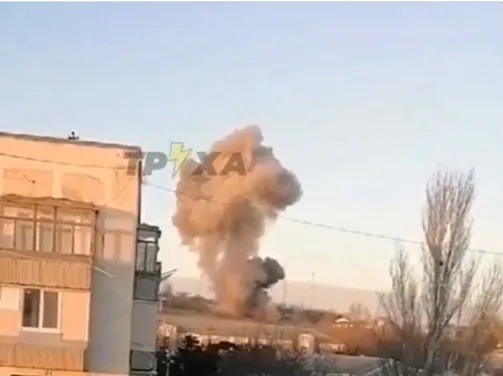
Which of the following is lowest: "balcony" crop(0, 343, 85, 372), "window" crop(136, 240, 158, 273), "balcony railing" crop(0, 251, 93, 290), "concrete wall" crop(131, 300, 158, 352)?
"balcony" crop(0, 343, 85, 372)

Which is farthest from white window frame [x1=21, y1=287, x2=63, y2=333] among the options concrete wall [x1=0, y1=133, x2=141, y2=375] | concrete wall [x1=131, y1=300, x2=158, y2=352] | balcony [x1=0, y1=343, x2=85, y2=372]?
concrete wall [x1=131, y1=300, x2=158, y2=352]

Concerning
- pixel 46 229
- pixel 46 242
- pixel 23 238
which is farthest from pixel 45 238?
pixel 23 238

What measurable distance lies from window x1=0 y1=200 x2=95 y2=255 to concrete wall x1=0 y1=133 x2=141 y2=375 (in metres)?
0.41

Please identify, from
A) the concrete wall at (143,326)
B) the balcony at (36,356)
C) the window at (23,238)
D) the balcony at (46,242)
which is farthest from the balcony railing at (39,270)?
the concrete wall at (143,326)

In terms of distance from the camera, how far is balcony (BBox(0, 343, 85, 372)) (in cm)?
1370

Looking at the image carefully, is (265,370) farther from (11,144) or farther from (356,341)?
(11,144)

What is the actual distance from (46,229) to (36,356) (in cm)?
176

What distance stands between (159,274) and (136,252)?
54.5 inches

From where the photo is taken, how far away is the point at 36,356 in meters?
13.8

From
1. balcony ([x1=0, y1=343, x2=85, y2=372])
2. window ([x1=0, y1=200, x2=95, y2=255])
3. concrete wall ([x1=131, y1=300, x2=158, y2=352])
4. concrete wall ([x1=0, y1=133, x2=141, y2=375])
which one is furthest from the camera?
concrete wall ([x1=131, y1=300, x2=158, y2=352])

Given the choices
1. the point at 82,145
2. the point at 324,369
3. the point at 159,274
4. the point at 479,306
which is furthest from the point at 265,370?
the point at 82,145

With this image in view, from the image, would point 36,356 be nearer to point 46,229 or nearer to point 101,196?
point 46,229

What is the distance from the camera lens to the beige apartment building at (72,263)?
13711mm

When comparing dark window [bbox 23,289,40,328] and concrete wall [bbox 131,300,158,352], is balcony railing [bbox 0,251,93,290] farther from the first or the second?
concrete wall [bbox 131,300,158,352]
